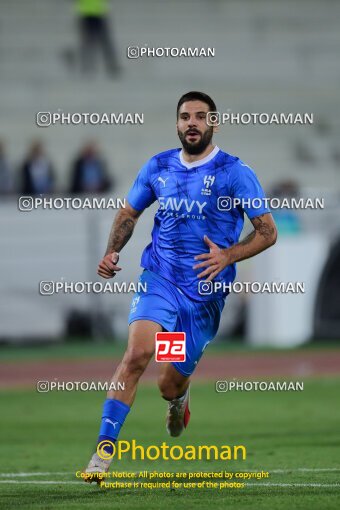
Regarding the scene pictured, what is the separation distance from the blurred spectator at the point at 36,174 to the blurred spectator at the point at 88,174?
0.39m

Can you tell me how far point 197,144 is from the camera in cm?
758

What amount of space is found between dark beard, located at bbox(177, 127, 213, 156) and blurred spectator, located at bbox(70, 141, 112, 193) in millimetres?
12294

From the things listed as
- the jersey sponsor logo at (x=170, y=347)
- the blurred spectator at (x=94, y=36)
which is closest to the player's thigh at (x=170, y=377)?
the jersey sponsor logo at (x=170, y=347)

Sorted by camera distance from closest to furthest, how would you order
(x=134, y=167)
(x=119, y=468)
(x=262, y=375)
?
(x=119, y=468), (x=262, y=375), (x=134, y=167)

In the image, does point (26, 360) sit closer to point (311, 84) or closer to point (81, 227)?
point (81, 227)

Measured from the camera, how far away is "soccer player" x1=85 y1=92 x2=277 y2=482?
24.0 feet

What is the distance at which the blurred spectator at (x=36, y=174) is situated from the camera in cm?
1958

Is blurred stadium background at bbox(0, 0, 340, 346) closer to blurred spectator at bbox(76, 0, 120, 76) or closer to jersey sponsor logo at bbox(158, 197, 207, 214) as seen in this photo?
blurred spectator at bbox(76, 0, 120, 76)

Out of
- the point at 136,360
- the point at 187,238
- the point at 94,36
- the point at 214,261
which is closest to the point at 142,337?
the point at 136,360

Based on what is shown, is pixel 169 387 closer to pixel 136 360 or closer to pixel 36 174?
pixel 136 360

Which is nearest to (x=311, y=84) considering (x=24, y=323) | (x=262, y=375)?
(x=24, y=323)

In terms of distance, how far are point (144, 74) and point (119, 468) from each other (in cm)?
1500

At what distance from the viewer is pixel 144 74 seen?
74.9 ft

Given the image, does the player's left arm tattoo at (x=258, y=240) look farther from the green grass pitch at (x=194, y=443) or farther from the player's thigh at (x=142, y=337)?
the green grass pitch at (x=194, y=443)
